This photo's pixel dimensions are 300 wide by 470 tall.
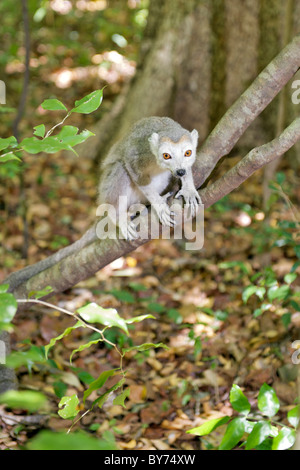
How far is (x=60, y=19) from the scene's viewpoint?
1032 cm

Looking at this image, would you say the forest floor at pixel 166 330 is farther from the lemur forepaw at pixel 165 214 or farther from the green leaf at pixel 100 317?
the green leaf at pixel 100 317

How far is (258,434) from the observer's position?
91.7 inches

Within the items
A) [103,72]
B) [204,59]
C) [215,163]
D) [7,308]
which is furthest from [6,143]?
[103,72]

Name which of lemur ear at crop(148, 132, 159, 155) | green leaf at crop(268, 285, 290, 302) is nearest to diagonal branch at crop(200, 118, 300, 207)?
lemur ear at crop(148, 132, 159, 155)

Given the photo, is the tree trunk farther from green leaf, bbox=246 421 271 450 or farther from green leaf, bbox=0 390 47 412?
green leaf, bbox=0 390 47 412

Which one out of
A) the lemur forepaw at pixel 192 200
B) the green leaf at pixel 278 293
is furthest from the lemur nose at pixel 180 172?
the green leaf at pixel 278 293

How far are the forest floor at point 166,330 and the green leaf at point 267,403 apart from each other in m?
1.03

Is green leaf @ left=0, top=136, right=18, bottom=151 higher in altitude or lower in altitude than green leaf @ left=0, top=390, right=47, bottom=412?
higher

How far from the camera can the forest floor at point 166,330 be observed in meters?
3.62

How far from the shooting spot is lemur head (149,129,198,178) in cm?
330

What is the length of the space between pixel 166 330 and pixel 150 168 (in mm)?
1660

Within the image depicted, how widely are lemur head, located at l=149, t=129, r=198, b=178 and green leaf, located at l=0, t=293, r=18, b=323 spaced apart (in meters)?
1.80

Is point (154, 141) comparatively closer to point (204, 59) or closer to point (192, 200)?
point (192, 200)

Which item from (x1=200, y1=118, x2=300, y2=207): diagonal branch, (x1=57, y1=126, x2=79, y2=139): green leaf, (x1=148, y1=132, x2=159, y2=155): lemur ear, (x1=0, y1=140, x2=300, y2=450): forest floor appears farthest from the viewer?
(x1=0, y1=140, x2=300, y2=450): forest floor
